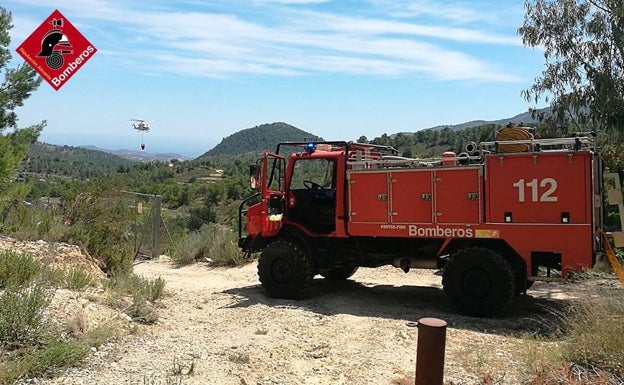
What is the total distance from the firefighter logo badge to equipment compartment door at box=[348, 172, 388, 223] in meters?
5.08

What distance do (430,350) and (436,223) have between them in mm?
5095

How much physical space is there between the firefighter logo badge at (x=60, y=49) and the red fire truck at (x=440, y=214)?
11.9ft

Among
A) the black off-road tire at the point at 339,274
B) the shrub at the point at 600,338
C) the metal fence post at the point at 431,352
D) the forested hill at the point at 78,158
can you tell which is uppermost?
the forested hill at the point at 78,158

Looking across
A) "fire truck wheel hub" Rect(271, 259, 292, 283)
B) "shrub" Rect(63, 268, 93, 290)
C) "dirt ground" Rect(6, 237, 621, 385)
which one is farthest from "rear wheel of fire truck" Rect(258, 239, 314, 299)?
"shrub" Rect(63, 268, 93, 290)

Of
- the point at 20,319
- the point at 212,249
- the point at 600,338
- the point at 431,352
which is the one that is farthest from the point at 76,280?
the point at 600,338

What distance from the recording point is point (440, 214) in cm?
854

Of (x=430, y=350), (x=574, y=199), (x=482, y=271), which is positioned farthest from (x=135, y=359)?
(x=574, y=199)

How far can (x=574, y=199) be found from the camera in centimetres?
765

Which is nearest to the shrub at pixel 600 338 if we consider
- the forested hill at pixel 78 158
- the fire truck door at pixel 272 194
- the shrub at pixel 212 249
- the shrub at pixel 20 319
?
the shrub at pixel 20 319

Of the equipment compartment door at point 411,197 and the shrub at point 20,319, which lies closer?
the shrub at point 20,319

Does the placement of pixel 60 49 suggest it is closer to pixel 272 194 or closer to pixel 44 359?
pixel 272 194

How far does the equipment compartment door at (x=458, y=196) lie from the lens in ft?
27.2

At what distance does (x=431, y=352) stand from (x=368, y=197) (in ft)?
18.3

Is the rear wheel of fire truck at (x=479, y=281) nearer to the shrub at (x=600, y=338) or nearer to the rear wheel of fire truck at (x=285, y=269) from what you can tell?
the shrub at (x=600, y=338)
